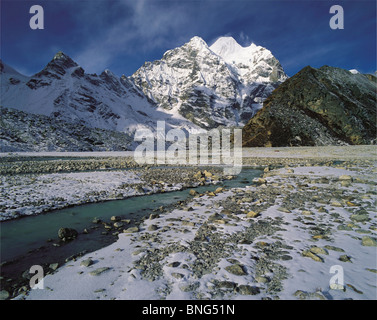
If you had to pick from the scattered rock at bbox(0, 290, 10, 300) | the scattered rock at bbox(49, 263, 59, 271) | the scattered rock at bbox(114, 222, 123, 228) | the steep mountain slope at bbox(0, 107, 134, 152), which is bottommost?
the scattered rock at bbox(0, 290, 10, 300)

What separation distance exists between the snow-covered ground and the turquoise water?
3.43 ft

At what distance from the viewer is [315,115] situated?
65500 mm

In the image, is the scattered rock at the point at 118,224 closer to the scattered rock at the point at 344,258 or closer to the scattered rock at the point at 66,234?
the scattered rock at the point at 66,234

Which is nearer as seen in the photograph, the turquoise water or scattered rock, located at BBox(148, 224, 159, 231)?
the turquoise water

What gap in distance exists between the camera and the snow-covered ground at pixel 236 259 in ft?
13.1

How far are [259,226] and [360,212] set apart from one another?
452 cm

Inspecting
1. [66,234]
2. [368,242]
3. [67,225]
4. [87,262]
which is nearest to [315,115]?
[368,242]

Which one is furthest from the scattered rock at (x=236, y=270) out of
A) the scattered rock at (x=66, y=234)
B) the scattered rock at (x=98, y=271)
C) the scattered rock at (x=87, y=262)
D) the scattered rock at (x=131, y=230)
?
the scattered rock at (x=66, y=234)

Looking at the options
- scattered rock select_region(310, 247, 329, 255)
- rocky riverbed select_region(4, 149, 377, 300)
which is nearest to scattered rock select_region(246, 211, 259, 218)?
→ rocky riverbed select_region(4, 149, 377, 300)

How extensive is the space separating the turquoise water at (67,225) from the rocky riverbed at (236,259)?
98 centimetres

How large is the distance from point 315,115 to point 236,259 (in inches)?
2942

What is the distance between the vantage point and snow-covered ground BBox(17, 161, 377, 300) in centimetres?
400

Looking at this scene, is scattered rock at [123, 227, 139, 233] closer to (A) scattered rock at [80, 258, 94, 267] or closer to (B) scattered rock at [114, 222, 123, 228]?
(B) scattered rock at [114, 222, 123, 228]
